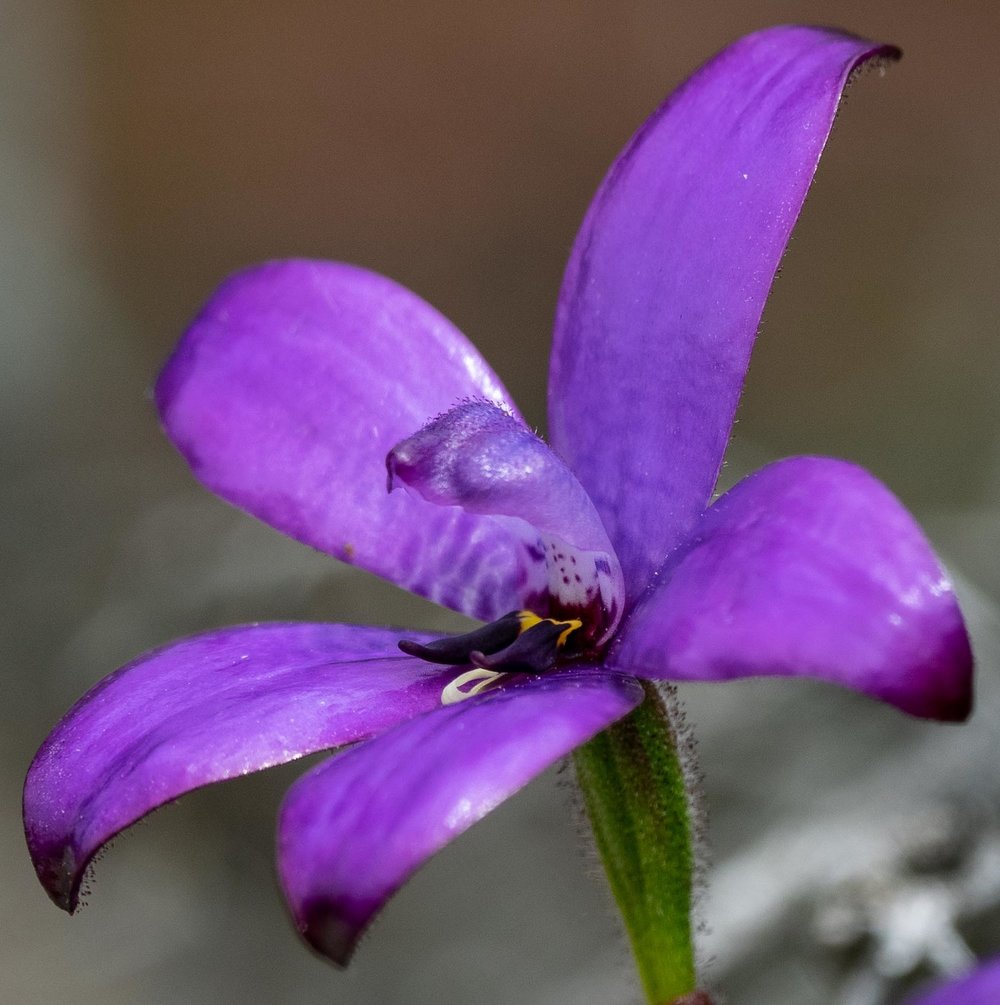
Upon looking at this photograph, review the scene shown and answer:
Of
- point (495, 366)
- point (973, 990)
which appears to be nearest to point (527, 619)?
point (973, 990)

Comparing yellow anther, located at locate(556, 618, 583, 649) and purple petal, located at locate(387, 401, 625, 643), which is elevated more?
purple petal, located at locate(387, 401, 625, 643)

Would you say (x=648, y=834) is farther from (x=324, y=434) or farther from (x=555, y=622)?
(x=324, y=434)

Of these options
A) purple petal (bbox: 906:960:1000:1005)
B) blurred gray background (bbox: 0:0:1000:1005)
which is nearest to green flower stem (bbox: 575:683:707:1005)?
purple petal (bbox: 906:960:1000:1005)

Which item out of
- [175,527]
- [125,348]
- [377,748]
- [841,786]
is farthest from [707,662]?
[125,348]

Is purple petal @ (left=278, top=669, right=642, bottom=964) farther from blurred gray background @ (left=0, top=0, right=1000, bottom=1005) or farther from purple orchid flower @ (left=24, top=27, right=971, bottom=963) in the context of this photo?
blurred gray background @ (left=0, top=0, right=1000, bottom=1005)

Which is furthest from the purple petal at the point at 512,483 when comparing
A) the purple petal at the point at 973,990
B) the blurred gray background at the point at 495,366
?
the blurred gray background at the point at 495,366

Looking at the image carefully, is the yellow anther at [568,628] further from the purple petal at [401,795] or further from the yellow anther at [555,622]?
the purple petal at [401,795]

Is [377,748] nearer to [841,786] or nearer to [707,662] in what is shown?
[707,662]

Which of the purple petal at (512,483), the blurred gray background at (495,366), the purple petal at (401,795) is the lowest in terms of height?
the blurred gray background at (495,366)
